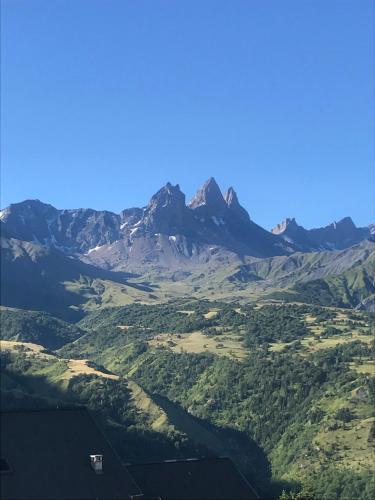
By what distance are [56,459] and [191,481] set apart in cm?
1421

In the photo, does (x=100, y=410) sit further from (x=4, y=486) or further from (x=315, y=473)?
(x=4, y=486)

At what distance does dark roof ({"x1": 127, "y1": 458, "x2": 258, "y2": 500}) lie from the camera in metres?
60.1

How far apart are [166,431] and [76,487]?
138 meters

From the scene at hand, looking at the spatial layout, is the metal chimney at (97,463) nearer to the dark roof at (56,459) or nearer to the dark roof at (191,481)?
the dark roof at (56,459)

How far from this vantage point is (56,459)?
180ft

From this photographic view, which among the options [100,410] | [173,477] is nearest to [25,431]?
[173,477]

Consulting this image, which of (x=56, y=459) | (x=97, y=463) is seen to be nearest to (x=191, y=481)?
(x=97, y=463)

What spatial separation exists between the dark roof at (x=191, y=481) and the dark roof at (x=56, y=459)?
159 inches

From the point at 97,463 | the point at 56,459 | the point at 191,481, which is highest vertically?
the point at 56,459

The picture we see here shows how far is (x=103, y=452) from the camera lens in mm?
58250

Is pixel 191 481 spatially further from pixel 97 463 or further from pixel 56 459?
pixel 56 459

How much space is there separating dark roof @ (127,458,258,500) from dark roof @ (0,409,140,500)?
4.05 meters

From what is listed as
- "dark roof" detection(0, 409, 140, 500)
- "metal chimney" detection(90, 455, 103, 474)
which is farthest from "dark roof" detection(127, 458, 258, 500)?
"metal chimney" detection(90, 455, 103, 474)

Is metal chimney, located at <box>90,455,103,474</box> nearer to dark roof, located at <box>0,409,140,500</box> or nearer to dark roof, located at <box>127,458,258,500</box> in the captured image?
dark roof, located at <box>0,409,140,500</box>
